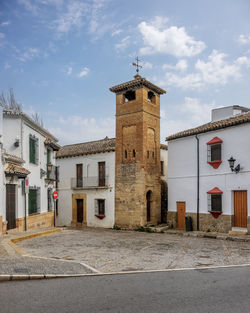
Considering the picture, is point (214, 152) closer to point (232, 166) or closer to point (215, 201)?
point (232, 166)

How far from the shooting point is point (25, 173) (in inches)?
628

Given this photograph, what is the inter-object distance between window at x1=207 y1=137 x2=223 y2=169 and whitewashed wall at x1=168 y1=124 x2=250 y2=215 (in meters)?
0.23

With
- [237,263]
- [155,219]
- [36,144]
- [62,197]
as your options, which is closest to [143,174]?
[155,219]

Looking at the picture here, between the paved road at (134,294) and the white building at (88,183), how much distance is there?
1633cm

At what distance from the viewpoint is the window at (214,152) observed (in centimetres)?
1817

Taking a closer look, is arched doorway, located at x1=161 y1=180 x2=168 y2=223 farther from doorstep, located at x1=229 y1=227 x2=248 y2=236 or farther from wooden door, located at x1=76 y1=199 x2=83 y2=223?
doorstep, located at x1=229 y1=227 x2=248 y2=236

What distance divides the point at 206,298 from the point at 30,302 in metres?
2.96

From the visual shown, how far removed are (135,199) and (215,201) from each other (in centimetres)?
556

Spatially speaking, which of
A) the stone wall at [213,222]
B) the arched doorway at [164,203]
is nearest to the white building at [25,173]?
the arched doorway at [164,203]

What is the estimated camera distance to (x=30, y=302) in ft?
17.7

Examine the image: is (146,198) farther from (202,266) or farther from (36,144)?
(202,266)

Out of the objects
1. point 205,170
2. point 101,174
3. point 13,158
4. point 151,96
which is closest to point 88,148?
point 101,174

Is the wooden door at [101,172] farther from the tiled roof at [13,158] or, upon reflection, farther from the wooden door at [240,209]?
the wooden door at [240,209]

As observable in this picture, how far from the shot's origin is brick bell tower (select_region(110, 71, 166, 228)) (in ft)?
71.3
